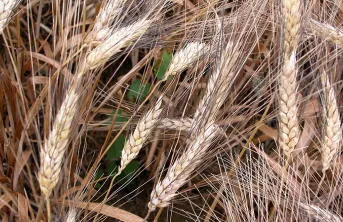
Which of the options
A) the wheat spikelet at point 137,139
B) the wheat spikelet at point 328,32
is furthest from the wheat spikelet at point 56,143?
the wheat spikelet at point 328,32

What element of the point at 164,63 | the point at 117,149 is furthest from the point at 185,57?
the point at 117,149

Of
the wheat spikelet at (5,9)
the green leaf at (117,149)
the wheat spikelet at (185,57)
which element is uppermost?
the wheat spikelet at (5,9)

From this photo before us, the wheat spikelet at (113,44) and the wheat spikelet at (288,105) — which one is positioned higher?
the wheat spikelet at (113,44)

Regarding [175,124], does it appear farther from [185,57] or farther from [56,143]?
[56,143]

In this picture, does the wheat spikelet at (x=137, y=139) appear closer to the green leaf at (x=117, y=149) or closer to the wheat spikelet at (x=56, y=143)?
the wheat spikelet at (x=56, y=143)

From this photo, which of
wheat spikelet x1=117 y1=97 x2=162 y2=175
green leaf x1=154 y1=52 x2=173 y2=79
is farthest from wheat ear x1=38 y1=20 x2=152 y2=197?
green leaf x1=154 y1=52 x2=173 y2=79

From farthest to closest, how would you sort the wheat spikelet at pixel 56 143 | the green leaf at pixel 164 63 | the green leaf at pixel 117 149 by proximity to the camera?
the green leaf at pixel 117 149 < the green leaf at pixel 164 63 < the wheat spikelet at pixel 56 143
